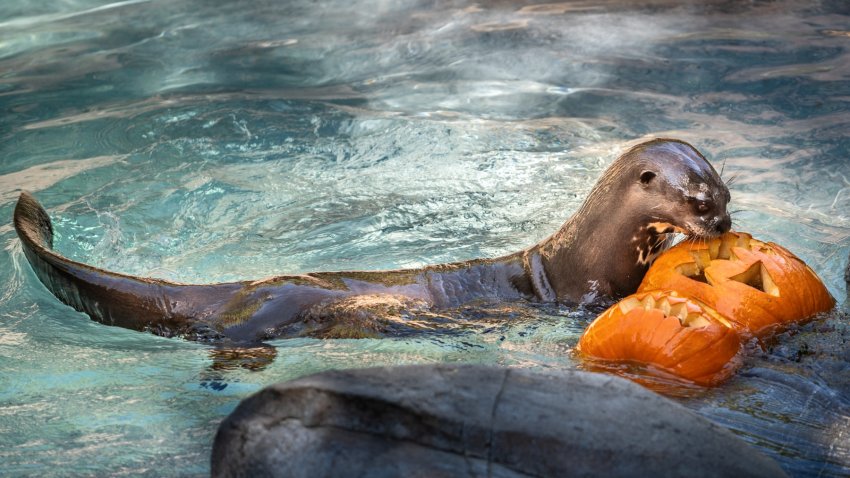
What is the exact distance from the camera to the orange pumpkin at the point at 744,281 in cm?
446

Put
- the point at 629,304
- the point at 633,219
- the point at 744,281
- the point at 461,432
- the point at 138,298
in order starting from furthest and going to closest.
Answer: the point at 633,219, the point at 138,298, the point at 744,281, the point at 629,304, the point at 461,432

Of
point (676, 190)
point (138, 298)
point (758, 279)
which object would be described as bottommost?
point (758, 279)

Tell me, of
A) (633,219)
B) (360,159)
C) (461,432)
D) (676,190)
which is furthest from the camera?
(360,159)

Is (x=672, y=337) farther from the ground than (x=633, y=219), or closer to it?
closer to it

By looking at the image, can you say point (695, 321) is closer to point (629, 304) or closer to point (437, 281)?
point (629, 304)

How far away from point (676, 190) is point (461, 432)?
238cm

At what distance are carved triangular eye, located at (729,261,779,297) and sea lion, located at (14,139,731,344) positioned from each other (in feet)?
0.89

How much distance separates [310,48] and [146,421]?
7209mm

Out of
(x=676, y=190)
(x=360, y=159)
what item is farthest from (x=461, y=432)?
(x=360, y=159)

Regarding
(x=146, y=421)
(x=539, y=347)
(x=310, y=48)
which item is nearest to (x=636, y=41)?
(x=310, y=48)

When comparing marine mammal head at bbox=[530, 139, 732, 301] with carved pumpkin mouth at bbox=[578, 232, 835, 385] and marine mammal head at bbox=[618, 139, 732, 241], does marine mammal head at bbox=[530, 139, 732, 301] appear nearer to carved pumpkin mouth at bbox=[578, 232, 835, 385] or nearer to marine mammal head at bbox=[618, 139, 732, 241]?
marine mammal head at bbox=[618, 139, 732, 241]

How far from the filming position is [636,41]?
10539 mm

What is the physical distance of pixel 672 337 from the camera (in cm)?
417

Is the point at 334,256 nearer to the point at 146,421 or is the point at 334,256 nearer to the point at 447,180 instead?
the point at 447,180
